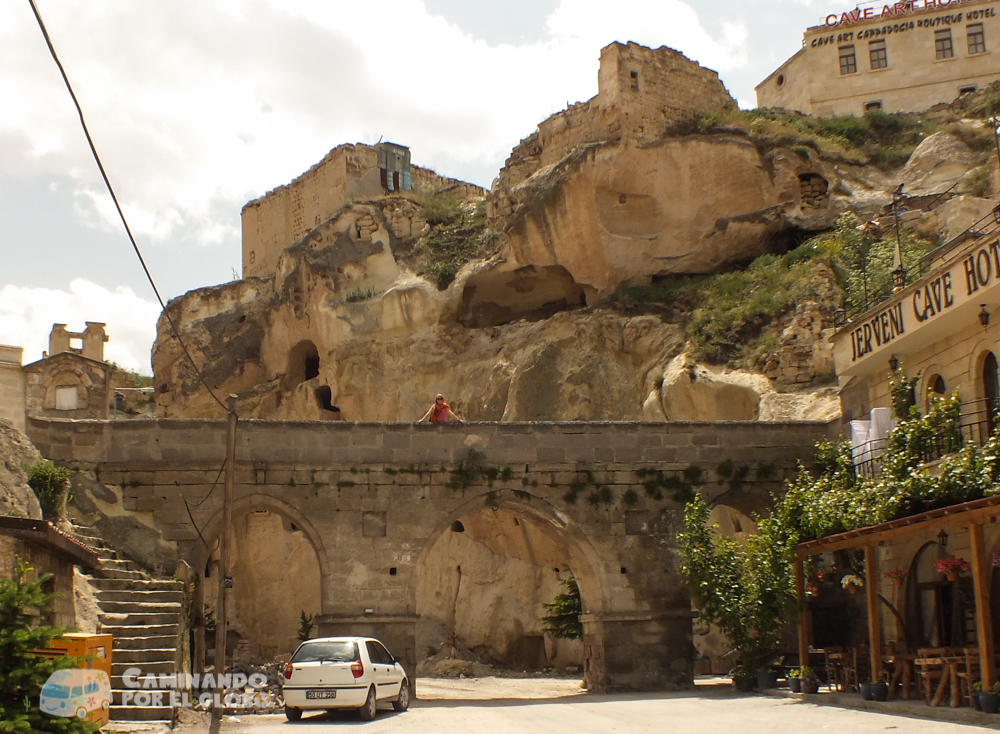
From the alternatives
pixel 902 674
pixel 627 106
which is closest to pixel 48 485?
pixel 902 674

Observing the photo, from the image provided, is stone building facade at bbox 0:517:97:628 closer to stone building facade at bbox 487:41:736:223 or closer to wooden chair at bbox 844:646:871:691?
wooden chair at bbox 844:646:871:691

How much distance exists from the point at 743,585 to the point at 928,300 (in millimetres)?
5399

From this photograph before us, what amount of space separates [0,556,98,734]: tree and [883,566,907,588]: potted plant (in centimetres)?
1131

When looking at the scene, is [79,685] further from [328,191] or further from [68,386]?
[328,191]

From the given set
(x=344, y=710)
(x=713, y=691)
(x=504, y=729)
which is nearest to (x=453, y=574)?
(x=713, y=691)

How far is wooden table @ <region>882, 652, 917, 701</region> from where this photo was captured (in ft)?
44.2

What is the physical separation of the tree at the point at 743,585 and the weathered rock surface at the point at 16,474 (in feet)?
32.2

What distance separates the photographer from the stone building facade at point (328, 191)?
→ 35.3 m

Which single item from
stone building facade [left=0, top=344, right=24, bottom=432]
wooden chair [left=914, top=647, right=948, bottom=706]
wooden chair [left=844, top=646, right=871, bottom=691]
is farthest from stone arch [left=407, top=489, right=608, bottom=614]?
stone building facade [left=0, top=344, right=24, bottom=432]

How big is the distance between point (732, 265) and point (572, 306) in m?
4.80

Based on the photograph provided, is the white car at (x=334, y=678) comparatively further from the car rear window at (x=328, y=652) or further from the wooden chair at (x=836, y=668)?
the wooden chair at (x=836, y=668)

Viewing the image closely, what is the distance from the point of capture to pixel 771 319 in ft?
80.0

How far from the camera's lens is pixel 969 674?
11875 mm

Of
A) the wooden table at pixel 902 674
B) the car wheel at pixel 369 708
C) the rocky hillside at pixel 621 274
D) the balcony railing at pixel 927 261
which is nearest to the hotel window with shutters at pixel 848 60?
the rocky hillside at pixel 621 274
